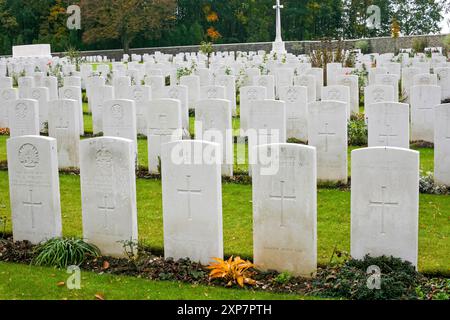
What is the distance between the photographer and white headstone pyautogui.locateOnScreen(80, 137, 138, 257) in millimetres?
7035

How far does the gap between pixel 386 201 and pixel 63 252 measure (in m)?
3.26

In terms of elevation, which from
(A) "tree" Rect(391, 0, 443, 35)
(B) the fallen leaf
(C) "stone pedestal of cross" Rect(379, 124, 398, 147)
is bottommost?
(B) the fallen leaf

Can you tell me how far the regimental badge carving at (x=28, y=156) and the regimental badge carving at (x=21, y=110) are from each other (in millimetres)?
4501

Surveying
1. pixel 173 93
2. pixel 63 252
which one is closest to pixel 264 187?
pixel 63 252

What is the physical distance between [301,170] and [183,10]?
1843 inches

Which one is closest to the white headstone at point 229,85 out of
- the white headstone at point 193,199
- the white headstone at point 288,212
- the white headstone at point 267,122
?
the white headstone at point 267,122

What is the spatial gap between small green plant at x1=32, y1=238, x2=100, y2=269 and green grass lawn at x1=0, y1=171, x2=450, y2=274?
640 millimetres

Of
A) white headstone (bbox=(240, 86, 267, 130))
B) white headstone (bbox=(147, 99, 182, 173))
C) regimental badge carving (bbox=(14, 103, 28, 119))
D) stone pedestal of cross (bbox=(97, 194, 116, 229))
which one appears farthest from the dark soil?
white headstone (bbox=(240, 86, 267, 130))

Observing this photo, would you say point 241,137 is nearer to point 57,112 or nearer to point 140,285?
point 57,112

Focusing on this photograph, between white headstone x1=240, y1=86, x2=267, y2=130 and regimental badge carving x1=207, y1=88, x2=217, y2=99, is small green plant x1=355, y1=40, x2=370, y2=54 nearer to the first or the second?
regimental badge carving x1=207, y1=88, x2=217, y2=99

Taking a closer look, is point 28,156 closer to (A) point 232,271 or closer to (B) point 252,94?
(A) point 232,271

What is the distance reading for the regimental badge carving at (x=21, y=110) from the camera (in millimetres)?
11656
